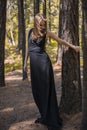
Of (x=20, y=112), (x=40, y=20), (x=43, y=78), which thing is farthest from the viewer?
(x=20, y=112)

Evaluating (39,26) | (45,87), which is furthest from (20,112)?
(39,26)

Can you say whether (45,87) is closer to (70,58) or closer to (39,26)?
(70,58)

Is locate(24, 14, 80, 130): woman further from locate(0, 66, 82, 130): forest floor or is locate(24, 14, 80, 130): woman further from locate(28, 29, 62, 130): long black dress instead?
locate(0, 66, 82, 130): forest floor

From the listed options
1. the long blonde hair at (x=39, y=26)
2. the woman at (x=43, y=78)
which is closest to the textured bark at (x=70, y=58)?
the woman at (x=43, y=78)

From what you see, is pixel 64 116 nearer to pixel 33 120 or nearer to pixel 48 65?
pixel 33 120

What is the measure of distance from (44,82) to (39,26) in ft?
3.64

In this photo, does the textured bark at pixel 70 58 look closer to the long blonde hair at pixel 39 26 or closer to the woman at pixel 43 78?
the woman at pixel 43 78

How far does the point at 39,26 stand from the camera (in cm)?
659

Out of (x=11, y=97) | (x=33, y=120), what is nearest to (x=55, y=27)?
(x=11, y=97)

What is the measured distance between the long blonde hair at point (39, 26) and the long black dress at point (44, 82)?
0.42ft

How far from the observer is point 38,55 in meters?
6.84

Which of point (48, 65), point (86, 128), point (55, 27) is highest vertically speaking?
point (48, 65)

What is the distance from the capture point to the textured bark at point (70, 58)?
22.6 feet

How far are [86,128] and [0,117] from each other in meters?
2.87
